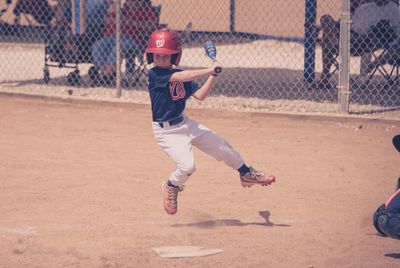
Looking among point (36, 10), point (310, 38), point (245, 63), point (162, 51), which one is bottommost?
point (36, 10)

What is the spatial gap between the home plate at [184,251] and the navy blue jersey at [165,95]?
111 cm

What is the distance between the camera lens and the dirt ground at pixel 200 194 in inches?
225

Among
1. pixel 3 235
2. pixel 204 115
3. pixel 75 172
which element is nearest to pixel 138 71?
pixel 204 115

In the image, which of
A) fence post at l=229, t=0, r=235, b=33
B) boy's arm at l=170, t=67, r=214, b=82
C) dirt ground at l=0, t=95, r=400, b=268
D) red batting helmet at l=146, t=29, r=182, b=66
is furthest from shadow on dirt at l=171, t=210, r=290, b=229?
fence post at l=229, t=0, r=235, b=33

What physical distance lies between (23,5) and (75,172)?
45.9 ft

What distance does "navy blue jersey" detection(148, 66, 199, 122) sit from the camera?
6.30 metres

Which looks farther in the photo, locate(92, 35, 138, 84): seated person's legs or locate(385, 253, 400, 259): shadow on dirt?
locate(92, 35, 138, 84): seated person's legs

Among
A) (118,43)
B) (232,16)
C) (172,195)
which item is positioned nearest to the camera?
(172,195)

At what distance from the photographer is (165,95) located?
6.34 m

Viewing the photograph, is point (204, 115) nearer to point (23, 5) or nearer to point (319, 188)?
point (319, 188)

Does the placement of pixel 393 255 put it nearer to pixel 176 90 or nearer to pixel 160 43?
pixel 176 90

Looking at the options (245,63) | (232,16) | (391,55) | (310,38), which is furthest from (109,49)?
(232,16)

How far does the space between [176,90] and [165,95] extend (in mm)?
96

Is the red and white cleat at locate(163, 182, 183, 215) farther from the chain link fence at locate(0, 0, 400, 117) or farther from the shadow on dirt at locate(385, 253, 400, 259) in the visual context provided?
the chain link fence at locate(0, 0, 400, 117)
